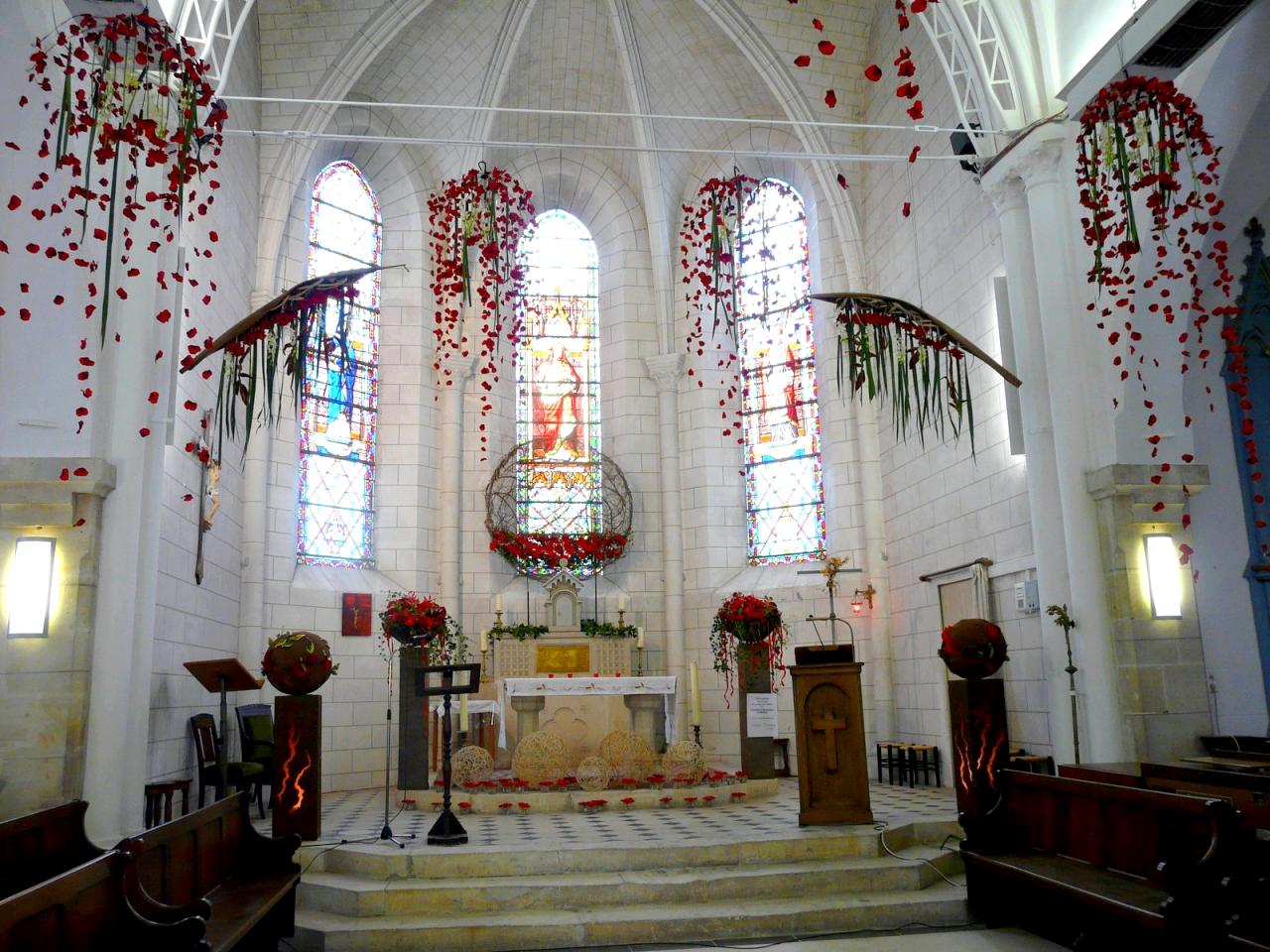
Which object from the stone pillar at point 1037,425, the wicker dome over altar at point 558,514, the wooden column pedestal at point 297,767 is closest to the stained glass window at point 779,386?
the wicker dome over altar at point 558,514

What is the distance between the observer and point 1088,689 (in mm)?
7695

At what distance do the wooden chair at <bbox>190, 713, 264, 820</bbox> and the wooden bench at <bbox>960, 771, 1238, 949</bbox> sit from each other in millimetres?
5697

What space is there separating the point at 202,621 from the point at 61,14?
4.95 metres

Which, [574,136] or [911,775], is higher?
[574,136]

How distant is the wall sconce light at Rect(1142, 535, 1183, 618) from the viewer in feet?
25.6

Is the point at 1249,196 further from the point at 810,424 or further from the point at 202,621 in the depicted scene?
the point at 202,621

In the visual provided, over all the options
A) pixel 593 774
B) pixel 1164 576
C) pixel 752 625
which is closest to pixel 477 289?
pixel 752 625

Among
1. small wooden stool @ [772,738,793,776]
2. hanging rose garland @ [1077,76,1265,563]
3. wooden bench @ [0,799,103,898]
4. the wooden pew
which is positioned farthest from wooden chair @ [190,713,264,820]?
hanging rose garland @ [1077,76,1265,563]

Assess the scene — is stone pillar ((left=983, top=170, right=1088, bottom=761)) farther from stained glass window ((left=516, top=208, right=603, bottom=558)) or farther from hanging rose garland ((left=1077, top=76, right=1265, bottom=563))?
stained glass window ((left=516, top=208, right=603, bottom=558))

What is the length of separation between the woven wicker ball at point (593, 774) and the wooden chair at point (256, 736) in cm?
267

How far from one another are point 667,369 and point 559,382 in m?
1.49

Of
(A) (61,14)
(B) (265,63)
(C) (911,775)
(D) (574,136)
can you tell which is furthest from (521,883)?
(D) (574,136)

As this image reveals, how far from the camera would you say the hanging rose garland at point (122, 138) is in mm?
6098

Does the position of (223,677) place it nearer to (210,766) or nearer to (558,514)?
(210,766)
